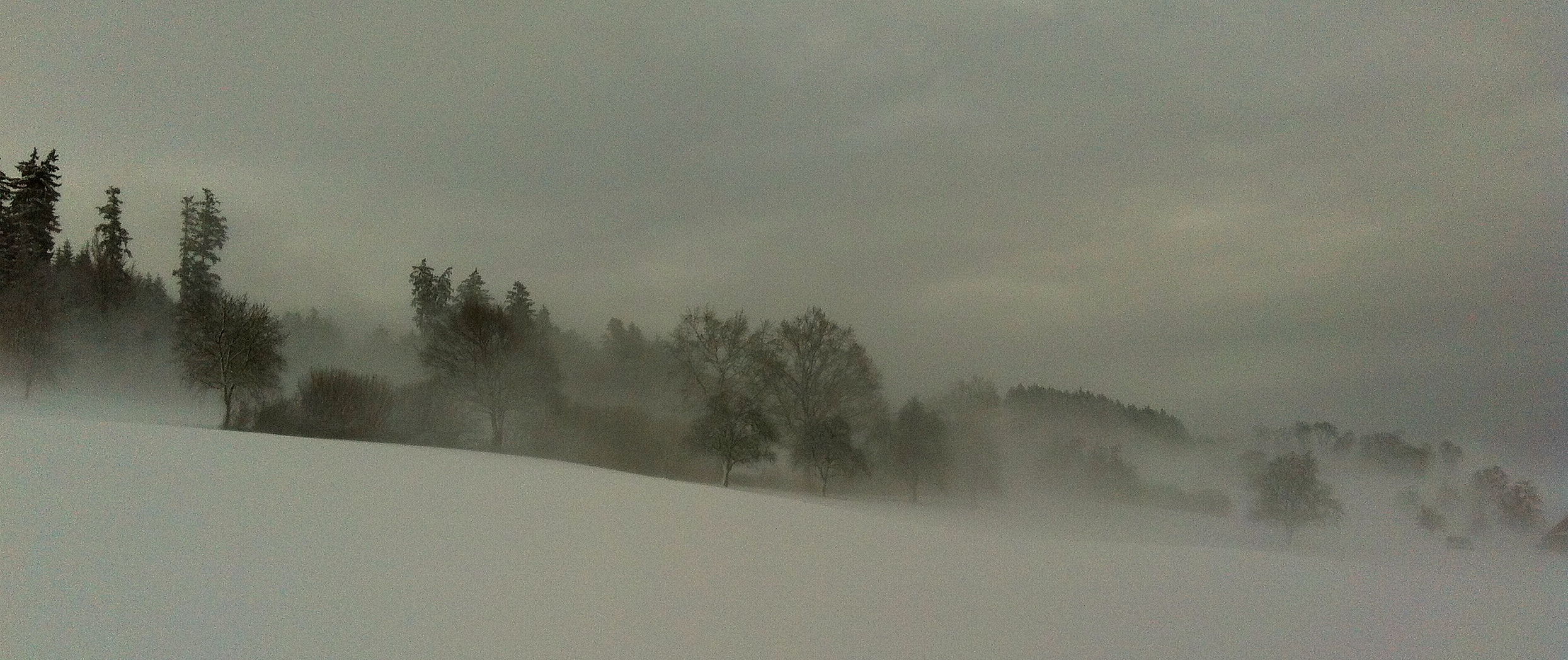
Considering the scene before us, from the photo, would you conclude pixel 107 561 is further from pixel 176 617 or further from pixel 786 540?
pixel 786 540

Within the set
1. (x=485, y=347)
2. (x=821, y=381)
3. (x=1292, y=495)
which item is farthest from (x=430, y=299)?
(x=1292, y=495)

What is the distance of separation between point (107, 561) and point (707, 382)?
692 inches

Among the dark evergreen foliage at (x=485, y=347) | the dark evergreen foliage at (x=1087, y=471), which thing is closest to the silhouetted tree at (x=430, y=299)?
the dark evergreen foliage at (x=485, y=347)

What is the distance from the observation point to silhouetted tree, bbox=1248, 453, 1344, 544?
19516 mm

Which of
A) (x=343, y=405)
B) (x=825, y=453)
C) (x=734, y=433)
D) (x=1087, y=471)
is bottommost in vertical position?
(x=1087, y=471)

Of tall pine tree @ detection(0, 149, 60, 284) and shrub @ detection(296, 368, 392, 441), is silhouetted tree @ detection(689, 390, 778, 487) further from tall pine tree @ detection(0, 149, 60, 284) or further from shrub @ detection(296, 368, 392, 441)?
tall pine tree @ detection(0, 149, 60, 284)

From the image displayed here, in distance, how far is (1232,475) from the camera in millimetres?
21234

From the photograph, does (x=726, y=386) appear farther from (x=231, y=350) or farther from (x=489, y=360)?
(x=231, y=350)

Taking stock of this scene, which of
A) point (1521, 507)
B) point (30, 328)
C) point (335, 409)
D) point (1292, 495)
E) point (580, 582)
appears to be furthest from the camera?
point (335, 409)

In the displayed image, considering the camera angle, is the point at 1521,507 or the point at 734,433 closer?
the point at 1521,507

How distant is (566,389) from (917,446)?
11.7m

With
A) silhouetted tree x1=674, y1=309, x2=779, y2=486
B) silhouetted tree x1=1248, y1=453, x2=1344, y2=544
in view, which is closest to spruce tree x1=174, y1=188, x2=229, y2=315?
silhouetted tree x1=674, y1=309, x2=779, y2=486

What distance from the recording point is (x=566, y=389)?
25.9 meters

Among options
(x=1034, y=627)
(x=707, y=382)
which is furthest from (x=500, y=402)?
(x=1034, y=627)
